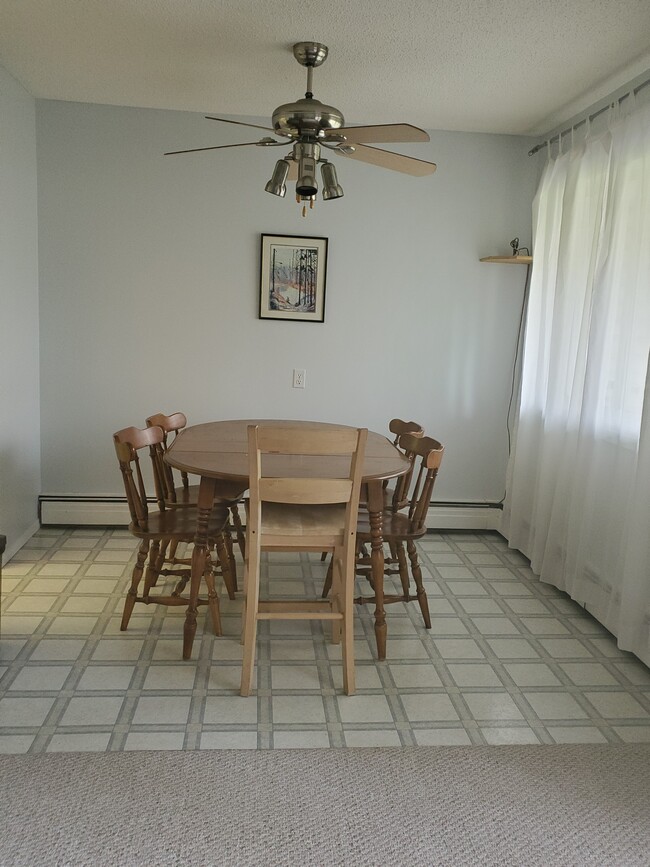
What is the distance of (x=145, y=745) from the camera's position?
7.19ft

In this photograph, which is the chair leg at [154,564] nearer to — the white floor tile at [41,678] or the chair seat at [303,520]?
the white floor tile at [41,678]

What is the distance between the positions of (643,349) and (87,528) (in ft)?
10.7

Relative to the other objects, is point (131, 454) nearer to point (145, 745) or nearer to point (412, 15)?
point (145, 745)

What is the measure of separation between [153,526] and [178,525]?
0.34 feet

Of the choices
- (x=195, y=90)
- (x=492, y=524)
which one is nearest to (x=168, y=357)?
(x=195, y=90)

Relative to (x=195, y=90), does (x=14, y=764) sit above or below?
below

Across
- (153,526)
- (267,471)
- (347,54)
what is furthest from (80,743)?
(347,54)

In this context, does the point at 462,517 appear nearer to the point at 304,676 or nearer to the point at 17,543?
the point at 304,676

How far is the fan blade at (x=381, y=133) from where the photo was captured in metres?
2.39

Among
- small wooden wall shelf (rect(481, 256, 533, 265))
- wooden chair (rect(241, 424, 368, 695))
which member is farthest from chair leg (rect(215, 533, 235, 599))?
small wooden wall shelf (rect(481, 256, 533, 265))

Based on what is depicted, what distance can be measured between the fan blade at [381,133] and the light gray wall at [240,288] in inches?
64.5

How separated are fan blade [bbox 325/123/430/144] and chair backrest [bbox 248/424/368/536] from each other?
1049 mm

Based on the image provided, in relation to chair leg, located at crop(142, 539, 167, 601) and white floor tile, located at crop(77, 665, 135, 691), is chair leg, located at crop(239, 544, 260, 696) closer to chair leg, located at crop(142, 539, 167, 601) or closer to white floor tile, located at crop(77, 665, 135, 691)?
white floor tile, located at crop(77, 665, 135, 691)

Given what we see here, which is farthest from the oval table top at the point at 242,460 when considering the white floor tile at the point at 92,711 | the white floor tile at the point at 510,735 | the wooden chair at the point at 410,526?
the white floor tile at the point at 510,735
